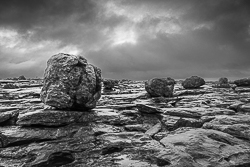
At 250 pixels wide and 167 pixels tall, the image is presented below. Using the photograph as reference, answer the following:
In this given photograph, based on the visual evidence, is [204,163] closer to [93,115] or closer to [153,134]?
[153,134]

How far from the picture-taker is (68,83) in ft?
42.5

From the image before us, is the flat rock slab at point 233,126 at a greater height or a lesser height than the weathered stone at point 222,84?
lesser

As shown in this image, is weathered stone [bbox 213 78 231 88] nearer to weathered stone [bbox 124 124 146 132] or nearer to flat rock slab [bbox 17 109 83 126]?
weathered stone [bbox 124 124 146 132]

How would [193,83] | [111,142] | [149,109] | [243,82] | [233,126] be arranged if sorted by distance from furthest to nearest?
1. [193,83]
2. [243,82]
3. [149,109]
4. [233,126]
5. [111,142]

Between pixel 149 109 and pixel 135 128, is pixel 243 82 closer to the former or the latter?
pixel 149 109

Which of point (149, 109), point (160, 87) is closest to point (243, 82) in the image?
point (160, 87)

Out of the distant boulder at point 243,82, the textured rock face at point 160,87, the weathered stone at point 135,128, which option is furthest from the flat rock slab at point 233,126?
the distant boulder at point 243,82

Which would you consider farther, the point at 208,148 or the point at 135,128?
the point at 135,128

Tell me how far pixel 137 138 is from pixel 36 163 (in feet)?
16.8

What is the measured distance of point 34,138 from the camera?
10195mm

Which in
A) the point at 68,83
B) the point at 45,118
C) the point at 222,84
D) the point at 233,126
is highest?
the point at 68,83

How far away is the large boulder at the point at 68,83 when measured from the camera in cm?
1247

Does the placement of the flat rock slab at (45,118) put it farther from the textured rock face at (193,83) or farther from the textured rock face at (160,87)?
the textured rock face at (193,83)

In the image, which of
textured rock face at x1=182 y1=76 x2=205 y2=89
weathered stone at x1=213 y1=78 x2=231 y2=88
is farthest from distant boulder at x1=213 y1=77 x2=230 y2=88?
Result: textured rock face at x1=182 y1=76 x2=205 y2=89
